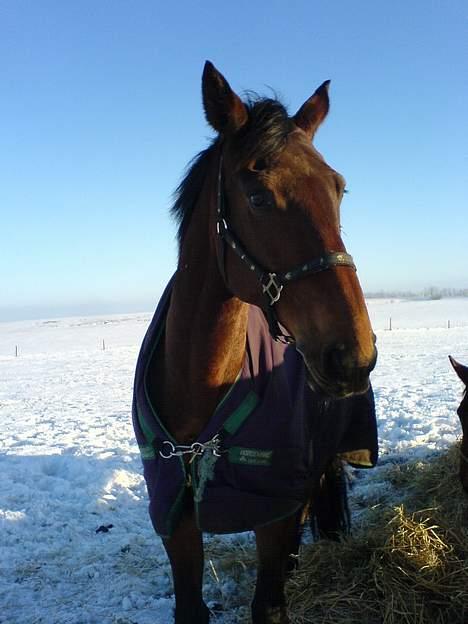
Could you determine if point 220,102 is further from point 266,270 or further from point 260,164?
point 266,270

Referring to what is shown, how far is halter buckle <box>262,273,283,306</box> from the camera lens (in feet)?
5.37

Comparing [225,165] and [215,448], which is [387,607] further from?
[225,165]

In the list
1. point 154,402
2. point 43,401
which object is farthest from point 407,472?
point 43,401

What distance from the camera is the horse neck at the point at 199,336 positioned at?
7.07ft

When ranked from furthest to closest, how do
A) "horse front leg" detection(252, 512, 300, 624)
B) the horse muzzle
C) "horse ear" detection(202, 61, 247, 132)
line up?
1. "horse front leg" detection(252, 512, 300, 624)
2. "horse ear" detection(202, 61, 247, 132)
3. the horse muzzle

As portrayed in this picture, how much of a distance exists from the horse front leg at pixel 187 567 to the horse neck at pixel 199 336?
1.59 feet

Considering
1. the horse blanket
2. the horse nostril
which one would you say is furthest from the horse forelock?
the horse blanket

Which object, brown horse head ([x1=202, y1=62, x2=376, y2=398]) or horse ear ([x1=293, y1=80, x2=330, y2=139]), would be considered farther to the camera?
horse ear ([x1=293, y1=80, x2=330, y2=139])

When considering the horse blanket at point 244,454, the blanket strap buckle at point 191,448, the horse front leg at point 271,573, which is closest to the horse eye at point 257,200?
the horse blanket at point 244,454

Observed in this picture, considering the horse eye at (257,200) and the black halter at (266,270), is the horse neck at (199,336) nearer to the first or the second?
the black halter at (266,270)

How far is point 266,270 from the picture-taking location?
1.70 meters

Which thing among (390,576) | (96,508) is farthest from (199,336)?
(96,508)

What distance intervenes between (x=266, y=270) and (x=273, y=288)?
3.1 inches

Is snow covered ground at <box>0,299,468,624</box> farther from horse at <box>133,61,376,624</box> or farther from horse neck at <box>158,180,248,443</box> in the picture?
horse neck at <box>158,180,248,443</box>
